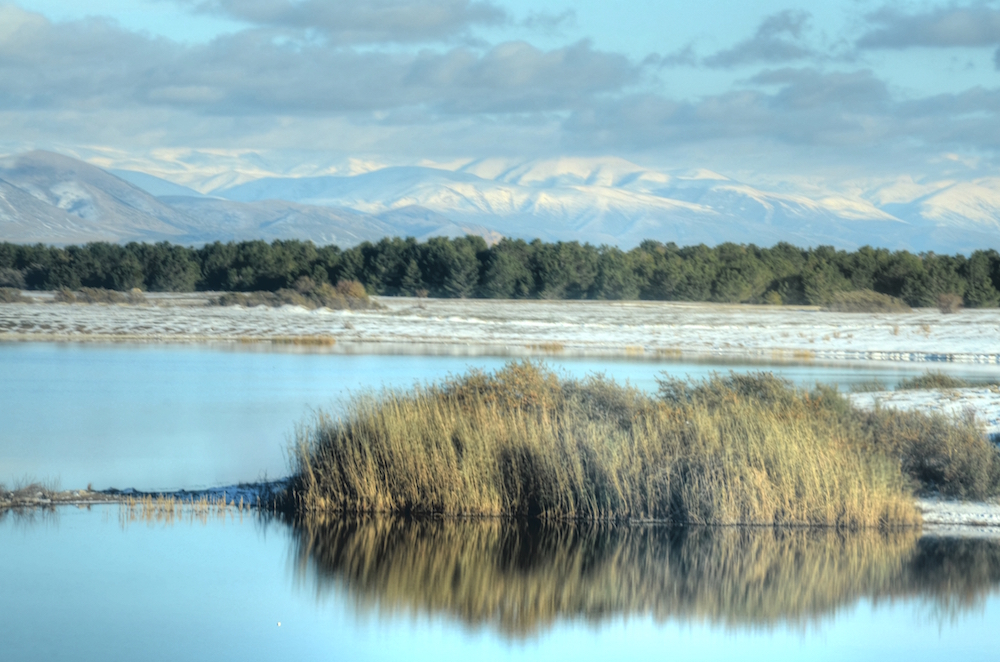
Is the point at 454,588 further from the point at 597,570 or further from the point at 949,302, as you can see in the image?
the point at 949,302

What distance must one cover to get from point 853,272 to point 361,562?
53.9m

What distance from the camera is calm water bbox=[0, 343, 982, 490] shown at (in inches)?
540

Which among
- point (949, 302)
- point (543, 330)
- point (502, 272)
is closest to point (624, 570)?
point (543, 330)

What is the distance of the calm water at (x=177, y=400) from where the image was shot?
45.0 ft

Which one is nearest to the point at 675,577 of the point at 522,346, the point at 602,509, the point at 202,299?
the point at 602,509

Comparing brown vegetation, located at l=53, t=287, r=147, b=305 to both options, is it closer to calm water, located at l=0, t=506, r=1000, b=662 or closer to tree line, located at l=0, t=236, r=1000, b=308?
tree line, located at l=0, t=236, r=1000, b=308

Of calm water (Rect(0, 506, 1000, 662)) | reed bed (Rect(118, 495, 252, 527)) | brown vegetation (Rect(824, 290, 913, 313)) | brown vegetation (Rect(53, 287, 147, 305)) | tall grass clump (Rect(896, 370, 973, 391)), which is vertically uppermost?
brown vegetation (Rect(824, 290, 913, 313))

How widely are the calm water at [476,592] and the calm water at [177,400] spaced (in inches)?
103

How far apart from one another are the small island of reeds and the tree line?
4361cm

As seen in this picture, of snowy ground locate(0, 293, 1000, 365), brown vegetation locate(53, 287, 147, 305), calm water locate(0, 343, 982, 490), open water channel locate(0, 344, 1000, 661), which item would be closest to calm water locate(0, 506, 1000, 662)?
open water channel locate(0, 344, 1000, 661)

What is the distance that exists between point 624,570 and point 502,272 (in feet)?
158

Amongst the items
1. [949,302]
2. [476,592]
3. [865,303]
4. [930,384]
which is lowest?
Answer: [476,592]

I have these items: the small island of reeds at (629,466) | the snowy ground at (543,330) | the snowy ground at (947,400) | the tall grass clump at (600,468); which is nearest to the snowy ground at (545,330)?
the snowy ground at (543,330)

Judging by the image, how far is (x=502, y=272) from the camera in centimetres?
5775
